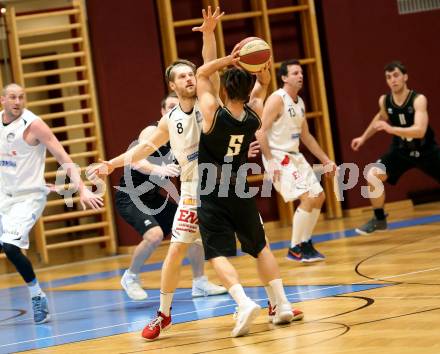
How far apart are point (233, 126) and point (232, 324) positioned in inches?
51.7

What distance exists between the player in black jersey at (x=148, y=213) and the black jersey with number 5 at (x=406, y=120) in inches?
121

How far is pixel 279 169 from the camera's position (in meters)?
8.98

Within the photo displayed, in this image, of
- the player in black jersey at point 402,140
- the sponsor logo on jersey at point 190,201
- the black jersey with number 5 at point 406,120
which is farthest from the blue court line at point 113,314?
the black jersey with number 5 at point 406,120

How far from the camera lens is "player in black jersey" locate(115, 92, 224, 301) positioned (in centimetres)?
773

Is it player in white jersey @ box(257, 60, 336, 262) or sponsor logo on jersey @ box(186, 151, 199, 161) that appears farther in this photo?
player in white jersey @ box(257, 60, 336, 262)

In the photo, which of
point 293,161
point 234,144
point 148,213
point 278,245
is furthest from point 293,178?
point 234,144

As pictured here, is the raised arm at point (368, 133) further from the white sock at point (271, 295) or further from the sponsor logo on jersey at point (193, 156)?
the white sock at point (271, 295)

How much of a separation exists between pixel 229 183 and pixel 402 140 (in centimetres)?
483

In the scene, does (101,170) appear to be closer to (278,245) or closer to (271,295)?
(271,295)

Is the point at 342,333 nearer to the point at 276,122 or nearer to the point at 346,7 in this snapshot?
the point at 276,122

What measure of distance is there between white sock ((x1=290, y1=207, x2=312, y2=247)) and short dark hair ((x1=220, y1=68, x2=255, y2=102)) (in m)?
3.31

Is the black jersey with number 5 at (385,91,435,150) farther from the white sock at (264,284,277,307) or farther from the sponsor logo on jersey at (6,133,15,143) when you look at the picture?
the white sock at (264,284,277,307)

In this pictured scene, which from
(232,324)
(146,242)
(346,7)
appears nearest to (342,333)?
(232,324)

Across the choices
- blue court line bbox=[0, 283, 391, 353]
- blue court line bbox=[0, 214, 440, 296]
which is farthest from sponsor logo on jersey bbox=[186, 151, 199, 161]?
blue court line bbox=[0, 214, 440, 296]
